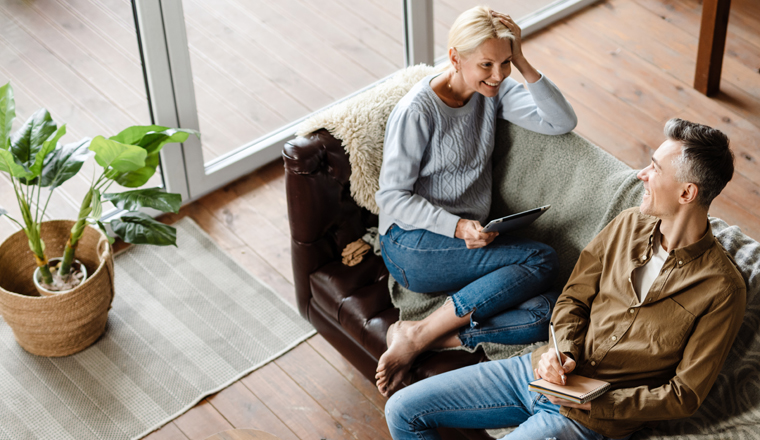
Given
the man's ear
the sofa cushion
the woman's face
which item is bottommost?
the sofa cushion

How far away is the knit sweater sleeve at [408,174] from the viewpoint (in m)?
2.16

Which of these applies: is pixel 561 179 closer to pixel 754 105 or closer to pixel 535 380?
pixel 535 380

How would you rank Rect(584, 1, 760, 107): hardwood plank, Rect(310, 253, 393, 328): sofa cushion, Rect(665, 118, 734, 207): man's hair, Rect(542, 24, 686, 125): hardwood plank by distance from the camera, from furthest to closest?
Rect(584, 1, 760, 107): hardwood plank → Rect(542, 24, 686, 125): hardwood plank → Rect(310, 253, 393, 328): sofa cushion → Rect(665, 118, 734, 207): man's hair

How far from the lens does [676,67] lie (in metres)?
3.78

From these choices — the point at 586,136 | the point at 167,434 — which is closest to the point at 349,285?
the point at 167,434

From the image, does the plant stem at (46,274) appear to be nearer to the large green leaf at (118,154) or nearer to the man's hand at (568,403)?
the large green leaf at (118,154)

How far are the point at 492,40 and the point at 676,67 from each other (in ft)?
6.77

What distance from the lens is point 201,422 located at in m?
2.46

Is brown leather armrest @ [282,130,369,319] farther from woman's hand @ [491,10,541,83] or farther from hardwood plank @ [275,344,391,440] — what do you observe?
woman's hand @ [491,10,541,83]

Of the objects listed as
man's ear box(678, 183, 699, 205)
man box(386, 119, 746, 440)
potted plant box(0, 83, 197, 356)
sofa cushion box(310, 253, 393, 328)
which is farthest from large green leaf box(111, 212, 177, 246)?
man's ear box(678, 183, 699, 205)

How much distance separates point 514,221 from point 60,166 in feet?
4.52

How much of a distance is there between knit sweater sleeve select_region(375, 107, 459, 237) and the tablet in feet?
0.36

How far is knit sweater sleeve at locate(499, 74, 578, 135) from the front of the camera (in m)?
2.20

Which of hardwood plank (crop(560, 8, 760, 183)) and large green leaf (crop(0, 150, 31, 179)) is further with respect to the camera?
hardwood plank (crop(560, 8, 760, 183))
